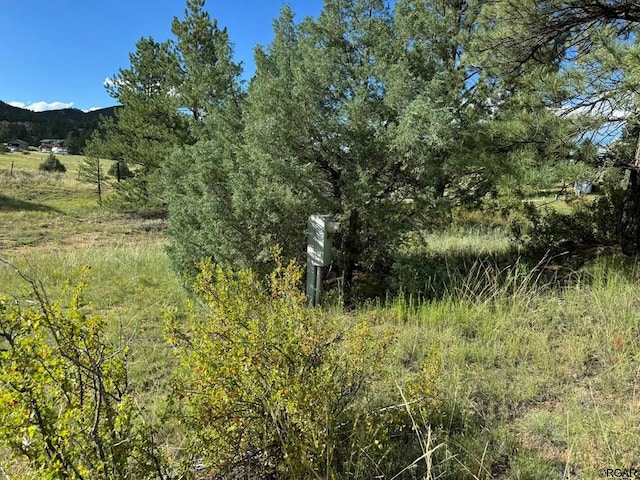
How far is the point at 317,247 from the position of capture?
166 inches

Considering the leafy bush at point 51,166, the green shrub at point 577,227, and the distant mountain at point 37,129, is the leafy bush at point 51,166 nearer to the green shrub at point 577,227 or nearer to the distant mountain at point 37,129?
the distant mountain at point 37,129

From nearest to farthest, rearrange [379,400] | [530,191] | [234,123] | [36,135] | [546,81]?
1. [379,400]
2. [530,191]
3. [546,81]
4. [234,123]
5. [36,135]

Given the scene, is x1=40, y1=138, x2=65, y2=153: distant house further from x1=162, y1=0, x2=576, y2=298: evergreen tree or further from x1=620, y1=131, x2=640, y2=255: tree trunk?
x1=620, y1=131, x2=640, y2=255: tree trunk

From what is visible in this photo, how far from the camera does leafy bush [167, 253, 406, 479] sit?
63.1 inches

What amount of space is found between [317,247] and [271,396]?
105 inches

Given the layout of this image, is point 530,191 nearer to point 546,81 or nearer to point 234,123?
point 546,81

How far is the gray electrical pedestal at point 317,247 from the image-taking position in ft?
13.7

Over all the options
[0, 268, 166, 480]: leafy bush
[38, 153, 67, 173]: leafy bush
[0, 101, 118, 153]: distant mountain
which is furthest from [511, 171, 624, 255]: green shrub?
[0, 101, 118, 153]: distant mountain

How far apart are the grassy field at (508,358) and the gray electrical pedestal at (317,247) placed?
47 centimetres

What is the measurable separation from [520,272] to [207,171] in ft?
12.7

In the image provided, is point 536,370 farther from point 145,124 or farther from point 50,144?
point 50,144

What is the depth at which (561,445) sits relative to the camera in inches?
81.2

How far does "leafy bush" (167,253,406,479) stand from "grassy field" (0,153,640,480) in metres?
0.26

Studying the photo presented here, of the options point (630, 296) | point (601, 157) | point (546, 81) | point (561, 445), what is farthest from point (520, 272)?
point (561, 445)
